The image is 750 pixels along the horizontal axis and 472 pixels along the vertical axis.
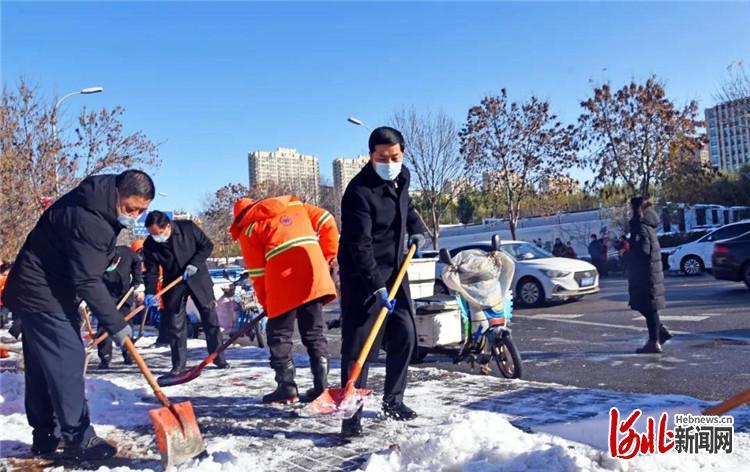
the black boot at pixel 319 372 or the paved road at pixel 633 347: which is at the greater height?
the black boot at pixel 319 372

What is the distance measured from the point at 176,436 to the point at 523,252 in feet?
40.0

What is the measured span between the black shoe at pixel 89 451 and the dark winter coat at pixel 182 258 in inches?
120

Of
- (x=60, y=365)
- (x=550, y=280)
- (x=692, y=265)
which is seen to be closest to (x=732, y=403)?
(x=60, y=365)

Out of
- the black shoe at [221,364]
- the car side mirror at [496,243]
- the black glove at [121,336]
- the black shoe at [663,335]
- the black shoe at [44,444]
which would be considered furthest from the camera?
the black shoe at [663,335]

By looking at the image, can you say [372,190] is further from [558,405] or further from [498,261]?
[498,261]

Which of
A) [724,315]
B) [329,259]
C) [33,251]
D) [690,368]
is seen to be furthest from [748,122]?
[33,251]

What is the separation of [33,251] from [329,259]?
7.55 feet

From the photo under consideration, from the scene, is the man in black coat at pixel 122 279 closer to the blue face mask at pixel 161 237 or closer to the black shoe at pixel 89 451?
the blue face mask at pixel 161 237

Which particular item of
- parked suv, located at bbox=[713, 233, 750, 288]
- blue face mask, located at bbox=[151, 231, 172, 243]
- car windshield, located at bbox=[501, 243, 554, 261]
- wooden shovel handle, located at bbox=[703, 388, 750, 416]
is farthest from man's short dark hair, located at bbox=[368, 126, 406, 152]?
parked suv, located at bbox=[713, 233, 750, 288]

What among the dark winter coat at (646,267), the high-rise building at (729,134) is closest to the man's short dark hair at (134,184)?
the dark winter coat at (646,267)

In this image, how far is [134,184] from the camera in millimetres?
4055

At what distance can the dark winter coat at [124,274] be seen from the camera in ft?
26.1

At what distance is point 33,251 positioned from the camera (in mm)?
4117

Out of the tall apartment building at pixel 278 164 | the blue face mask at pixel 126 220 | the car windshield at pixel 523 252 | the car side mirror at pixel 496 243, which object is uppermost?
the tall apartment building at pixel 278 164
